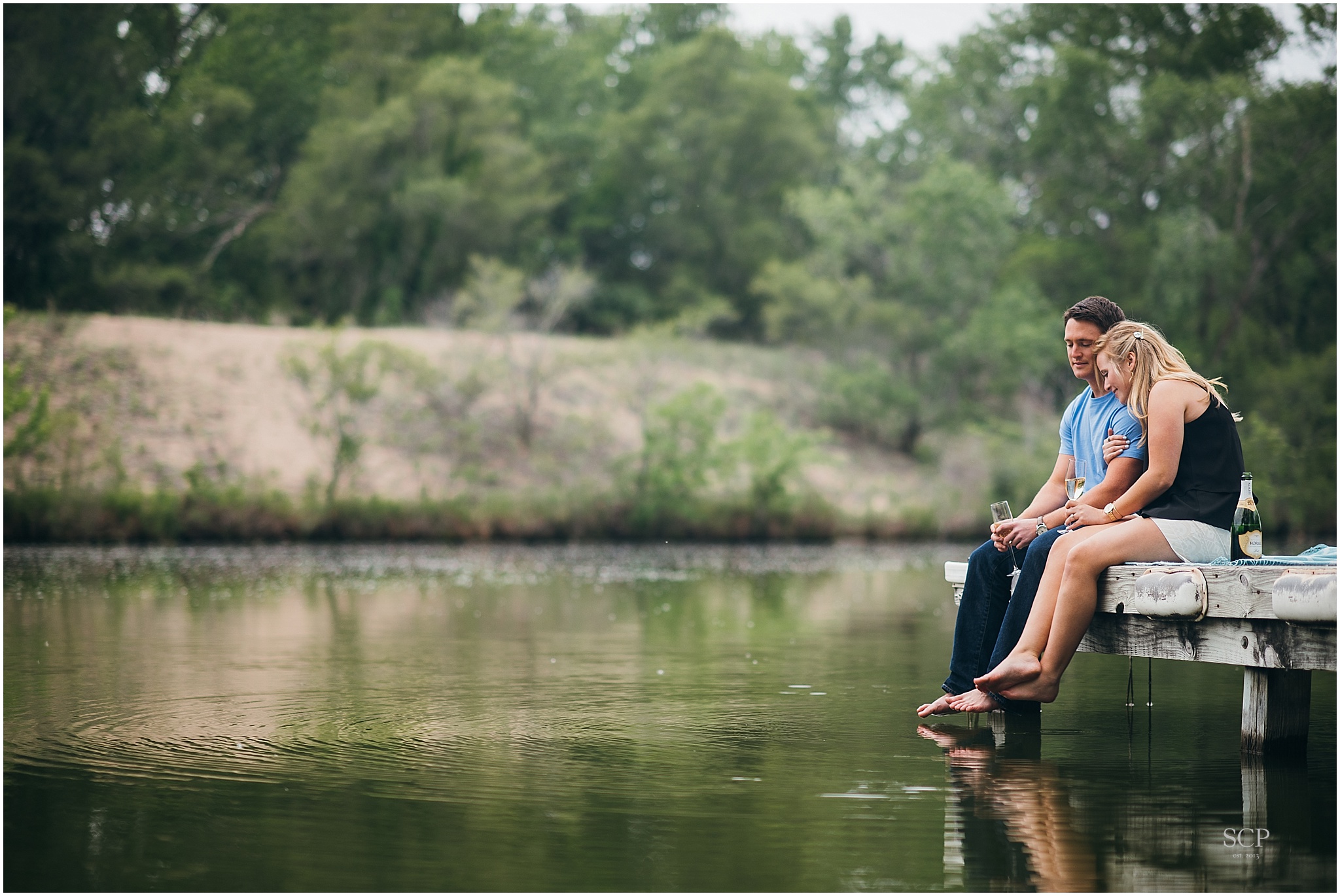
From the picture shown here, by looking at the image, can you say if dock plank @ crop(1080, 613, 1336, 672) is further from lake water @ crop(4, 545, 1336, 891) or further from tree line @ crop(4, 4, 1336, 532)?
tree line @ crop(4, 4, 1336, 532)

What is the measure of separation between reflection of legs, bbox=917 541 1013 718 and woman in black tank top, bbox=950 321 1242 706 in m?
0.36

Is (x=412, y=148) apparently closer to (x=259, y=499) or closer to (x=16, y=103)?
(x=16, y=103)

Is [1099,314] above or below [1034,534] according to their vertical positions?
above

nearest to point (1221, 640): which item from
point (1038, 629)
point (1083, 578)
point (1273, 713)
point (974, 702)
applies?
point (1273, 713)

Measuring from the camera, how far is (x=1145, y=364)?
6.64 meters

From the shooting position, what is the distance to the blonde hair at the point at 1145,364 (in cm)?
662

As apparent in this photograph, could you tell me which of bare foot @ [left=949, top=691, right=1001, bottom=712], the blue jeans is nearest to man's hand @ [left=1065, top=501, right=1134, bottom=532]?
the blue jeans

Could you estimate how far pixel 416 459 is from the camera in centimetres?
3866

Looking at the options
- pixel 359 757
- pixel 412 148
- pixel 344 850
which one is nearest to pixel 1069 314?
pixel 359 757

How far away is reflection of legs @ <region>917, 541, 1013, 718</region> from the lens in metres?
7.06

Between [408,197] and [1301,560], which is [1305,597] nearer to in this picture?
[1301,560]

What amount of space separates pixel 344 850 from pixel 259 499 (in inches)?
1035

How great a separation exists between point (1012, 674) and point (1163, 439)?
1219 mm

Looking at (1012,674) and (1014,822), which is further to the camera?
(1012,674)
